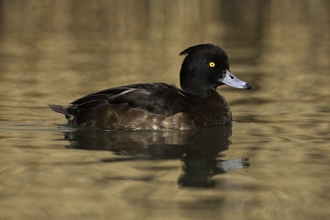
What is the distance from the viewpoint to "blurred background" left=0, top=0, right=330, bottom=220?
16.0ft

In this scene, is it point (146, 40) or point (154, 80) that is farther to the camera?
point (146, 40)

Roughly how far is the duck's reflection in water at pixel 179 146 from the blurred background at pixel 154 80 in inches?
5.2

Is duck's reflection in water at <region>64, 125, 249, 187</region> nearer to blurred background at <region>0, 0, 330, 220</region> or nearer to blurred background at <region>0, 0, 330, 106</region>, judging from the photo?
blurred background at <region>0, 0, 330, 220</region>

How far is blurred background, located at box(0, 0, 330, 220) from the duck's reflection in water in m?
0.13

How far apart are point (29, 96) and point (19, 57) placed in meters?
3.87

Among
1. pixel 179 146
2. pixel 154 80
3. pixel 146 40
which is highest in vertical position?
pixel 146 40

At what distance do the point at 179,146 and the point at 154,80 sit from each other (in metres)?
4.07

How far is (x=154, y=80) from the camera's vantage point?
10867mm

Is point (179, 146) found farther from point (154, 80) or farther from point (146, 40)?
point (146, 40)

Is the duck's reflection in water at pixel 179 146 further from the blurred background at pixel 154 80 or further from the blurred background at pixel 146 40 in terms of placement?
the blurred background at pixel 146 40

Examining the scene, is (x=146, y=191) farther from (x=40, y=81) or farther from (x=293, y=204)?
(x=40, y=81)

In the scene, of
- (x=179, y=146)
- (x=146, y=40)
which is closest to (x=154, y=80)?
(x=179, y=146)

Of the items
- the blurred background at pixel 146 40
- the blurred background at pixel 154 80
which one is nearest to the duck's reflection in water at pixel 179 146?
the blurred background at pixel 154 80

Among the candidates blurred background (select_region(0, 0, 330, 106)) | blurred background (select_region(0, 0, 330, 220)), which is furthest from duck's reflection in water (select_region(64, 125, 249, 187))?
blurred background (select_region(0, 0, 330, 106))
